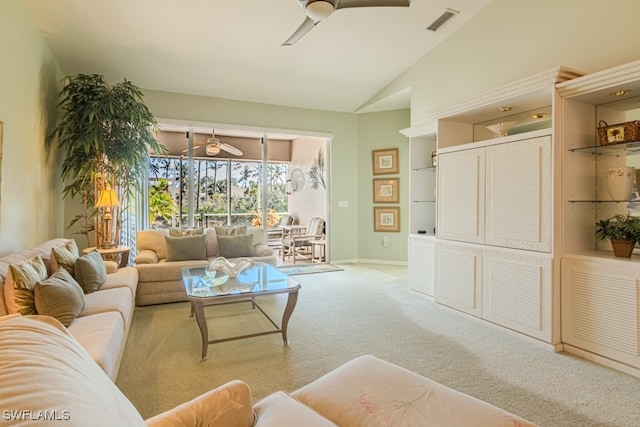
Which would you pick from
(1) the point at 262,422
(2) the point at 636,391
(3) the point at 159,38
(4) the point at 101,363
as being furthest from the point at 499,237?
(3) the point at 159,38

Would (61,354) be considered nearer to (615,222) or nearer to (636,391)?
(636,391)

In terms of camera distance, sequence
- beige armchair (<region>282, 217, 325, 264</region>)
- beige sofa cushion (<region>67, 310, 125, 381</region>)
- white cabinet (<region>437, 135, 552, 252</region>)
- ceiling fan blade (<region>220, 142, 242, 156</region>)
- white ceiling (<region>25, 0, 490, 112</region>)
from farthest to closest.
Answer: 1. beige armchair (<region>282, 217, 325, 264</region>)
2. ceiling fan blade (<region>220, 142, 242, 156</region>)
3. white ceiling (<region>25, 0, 490, 112</region>)
4. white cabinet (<region>437, 135, 552, 252</region>)
5. beige sofa cushion (<region>67, 310, 125, 381</region>)

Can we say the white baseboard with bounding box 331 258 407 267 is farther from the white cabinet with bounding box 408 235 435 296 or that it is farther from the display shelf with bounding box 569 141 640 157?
the display shelf with bounding box 569 141 640 157

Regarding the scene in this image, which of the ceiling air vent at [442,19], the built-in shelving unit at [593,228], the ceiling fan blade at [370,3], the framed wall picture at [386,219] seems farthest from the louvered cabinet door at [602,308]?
the framed wall picture at [386,219]

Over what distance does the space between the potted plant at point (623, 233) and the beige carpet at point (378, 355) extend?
35.4 inches

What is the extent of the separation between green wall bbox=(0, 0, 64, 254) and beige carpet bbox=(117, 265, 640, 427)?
1.41 metres

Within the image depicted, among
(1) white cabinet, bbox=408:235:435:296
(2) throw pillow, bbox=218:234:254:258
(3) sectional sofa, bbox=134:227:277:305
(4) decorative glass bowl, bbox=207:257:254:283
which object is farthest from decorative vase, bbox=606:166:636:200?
(2) throw pillow, bbox=218:234:254:258

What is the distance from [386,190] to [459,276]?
3.09m

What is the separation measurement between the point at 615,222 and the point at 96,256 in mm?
4476

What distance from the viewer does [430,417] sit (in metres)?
1.22

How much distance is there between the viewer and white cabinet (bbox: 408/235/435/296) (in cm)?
428

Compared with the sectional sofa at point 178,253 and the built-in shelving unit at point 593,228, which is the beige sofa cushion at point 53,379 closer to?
the built-in shelving unit at point 593,228

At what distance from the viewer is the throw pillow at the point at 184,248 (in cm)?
437

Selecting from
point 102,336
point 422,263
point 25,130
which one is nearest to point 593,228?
point 422,263
